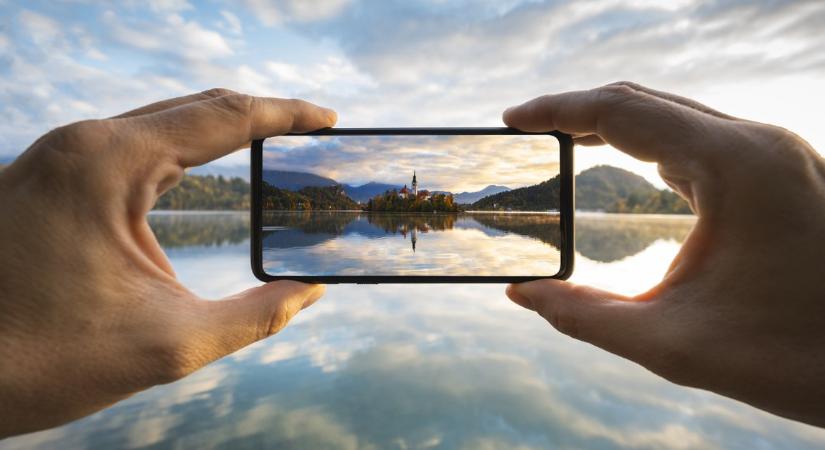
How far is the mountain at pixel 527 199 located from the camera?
391 cm

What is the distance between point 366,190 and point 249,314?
2.03m

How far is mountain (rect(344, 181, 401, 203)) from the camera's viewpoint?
470 cm

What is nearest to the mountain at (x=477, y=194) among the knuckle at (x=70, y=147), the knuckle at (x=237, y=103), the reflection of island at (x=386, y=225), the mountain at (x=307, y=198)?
the reflection of island at (x=386, y=225)

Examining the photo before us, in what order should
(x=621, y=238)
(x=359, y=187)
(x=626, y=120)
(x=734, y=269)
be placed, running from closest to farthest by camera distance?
(x=734, y=269)
(x=626, y=120)
(x=359, y=187)
(x=621, y=238)

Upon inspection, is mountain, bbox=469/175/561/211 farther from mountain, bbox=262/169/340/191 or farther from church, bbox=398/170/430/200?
mountain, bbox=262/169/340/191

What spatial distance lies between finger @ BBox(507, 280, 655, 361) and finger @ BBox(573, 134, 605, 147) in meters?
1.52

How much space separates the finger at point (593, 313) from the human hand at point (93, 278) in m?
2.83

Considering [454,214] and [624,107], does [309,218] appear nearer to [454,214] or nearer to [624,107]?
[454,214]

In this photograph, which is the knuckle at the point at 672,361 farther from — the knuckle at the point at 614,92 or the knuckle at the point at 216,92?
the knuckle at the point at 216,92

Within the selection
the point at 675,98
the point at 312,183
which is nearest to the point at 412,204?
the point at 312,183

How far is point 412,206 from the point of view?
463 cm

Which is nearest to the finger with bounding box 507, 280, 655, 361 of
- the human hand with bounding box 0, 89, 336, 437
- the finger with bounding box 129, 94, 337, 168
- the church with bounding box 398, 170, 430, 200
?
the church with bounding box 398, 170, 430, 200

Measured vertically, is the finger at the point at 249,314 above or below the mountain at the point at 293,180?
below

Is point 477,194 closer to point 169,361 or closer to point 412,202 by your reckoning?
point 412,202
